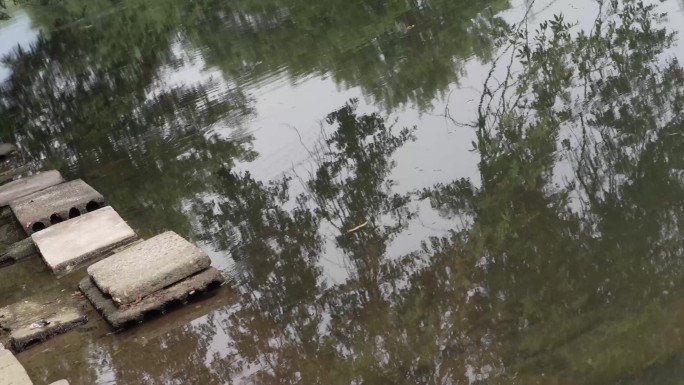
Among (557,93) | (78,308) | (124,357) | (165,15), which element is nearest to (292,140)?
(557,93)

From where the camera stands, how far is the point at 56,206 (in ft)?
22.9

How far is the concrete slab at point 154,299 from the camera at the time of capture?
5.00m

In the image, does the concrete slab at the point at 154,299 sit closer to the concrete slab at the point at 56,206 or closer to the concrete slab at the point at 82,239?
the concrete slab at the point at 82,239

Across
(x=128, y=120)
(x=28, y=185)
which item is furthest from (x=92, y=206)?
(x=128, y=120)

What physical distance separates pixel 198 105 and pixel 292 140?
8.22 feet

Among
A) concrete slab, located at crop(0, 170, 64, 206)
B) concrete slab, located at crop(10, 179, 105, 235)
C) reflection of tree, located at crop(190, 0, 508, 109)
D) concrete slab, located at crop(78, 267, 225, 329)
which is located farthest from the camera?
reflection of tree, located at crop(190, 0, 508, 109)

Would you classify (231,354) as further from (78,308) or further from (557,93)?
(557,93)

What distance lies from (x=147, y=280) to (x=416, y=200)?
1.75 m

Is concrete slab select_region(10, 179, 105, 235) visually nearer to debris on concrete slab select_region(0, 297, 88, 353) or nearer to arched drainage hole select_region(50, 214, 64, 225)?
arched drainage hole select_region(50, 214, 64, 225)

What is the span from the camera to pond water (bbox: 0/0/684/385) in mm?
4039

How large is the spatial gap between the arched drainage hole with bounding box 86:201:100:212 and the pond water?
193 millimetres

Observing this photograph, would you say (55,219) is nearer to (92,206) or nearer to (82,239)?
(92,206)

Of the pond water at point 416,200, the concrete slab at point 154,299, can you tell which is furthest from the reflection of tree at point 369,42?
the concrete slab at point 154,299

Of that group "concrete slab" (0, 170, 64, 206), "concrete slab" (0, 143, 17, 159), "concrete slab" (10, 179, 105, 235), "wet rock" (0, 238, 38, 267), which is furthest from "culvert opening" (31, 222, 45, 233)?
"concrete slab" (0, 143, 17, 159)
